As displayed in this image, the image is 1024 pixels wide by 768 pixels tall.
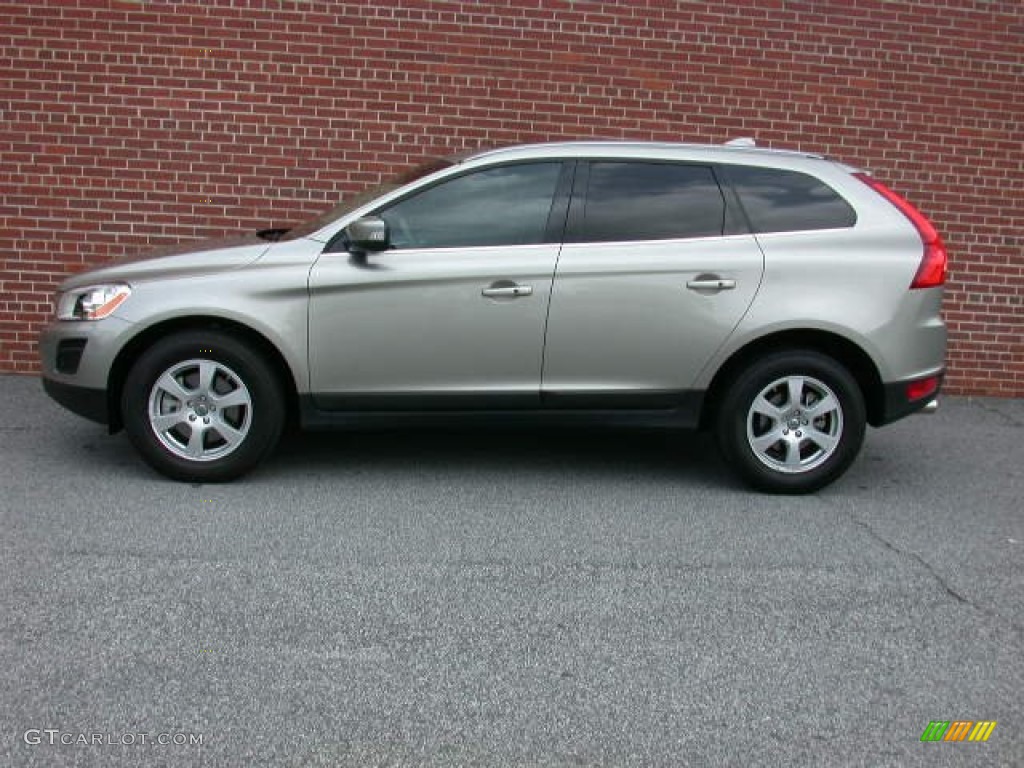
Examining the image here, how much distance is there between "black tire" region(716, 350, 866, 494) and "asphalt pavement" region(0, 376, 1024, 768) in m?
0.15

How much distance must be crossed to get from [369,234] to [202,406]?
124 cm

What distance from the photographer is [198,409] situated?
238 inches

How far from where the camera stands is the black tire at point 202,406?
19.6ft

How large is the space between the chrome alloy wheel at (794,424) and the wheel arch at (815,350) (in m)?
0.19

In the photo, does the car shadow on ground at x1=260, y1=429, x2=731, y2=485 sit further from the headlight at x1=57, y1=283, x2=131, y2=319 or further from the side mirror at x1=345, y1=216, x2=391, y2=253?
the side mirror at x1=345, y1=216, x2=391, y2=253

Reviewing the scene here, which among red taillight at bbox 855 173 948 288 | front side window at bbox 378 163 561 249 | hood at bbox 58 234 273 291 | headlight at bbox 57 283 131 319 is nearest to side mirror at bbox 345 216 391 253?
front side window at bbox 378 163 561 249

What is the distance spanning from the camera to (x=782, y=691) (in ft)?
12.7

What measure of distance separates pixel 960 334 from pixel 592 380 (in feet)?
14.4

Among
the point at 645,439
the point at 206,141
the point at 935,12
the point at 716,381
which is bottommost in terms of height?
the point at 645,439

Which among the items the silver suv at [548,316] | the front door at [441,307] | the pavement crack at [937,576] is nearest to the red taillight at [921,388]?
the silver suv at [548,316]

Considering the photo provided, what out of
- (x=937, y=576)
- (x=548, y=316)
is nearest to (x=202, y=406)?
(x=548, y=316)

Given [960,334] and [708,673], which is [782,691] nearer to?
[708,673]

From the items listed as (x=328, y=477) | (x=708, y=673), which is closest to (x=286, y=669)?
(x=708, y=673)

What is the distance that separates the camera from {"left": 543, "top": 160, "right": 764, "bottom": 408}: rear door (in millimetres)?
6086
